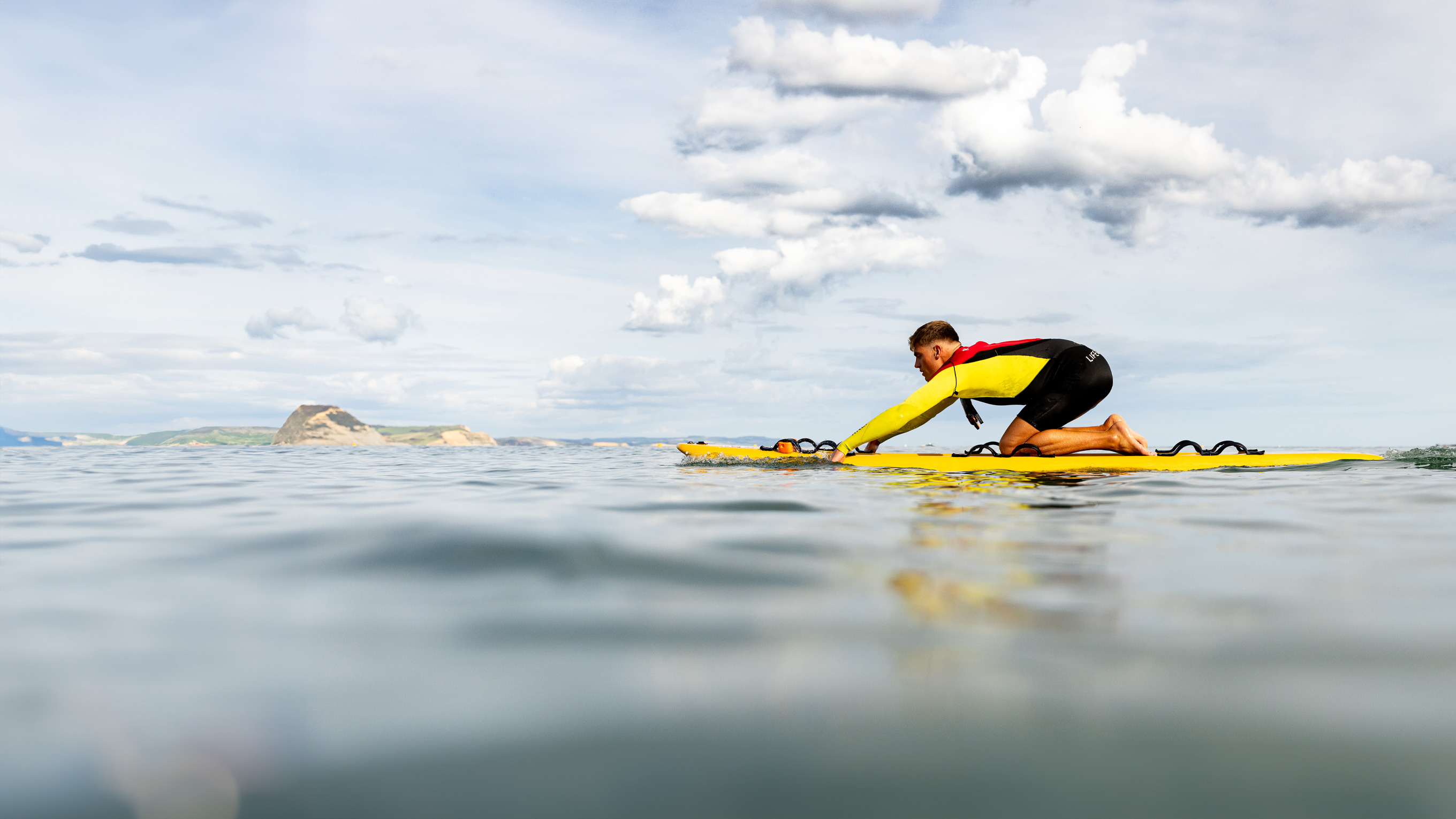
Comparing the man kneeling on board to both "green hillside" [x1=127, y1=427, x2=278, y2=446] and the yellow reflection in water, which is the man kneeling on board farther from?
"green hillside" [x1=127, y1=427, x2=278, y2=446]

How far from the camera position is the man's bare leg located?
968 centimetres

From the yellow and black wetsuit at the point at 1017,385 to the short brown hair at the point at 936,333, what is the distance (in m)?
0.21

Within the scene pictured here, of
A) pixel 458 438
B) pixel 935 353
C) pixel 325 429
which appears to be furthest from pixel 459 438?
pixel 935 353

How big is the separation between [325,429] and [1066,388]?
196 meters

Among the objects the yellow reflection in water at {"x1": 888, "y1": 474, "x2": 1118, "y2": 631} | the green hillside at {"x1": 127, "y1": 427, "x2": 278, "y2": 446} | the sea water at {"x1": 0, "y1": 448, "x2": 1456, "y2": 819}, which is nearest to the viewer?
the sea water at {"x1": 0, "y1": 448, "x2": 1456, "y2": 819}

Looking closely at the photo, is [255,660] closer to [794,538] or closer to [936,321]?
[794,538]

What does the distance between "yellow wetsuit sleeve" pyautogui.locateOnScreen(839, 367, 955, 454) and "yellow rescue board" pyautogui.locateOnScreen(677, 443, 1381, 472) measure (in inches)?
23.8

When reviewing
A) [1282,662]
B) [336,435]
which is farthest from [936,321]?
[336,435]

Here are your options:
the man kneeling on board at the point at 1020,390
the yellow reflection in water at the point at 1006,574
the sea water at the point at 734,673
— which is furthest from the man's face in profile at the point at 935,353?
the sea water at the point at 734,673

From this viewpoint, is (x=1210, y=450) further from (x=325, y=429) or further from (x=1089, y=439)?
(x=325, y=429)

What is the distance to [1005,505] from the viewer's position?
229 inches

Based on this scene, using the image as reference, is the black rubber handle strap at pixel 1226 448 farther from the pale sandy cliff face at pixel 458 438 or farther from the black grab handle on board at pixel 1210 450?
the pale sandy cliff face at pixel 458 438

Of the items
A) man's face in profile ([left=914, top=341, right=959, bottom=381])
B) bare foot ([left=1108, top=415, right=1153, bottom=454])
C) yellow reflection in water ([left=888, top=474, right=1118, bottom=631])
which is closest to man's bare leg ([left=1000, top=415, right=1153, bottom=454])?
bare foot ([left=1108, top=415, right=1153, bottom=454])

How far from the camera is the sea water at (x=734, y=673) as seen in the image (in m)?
1.42
